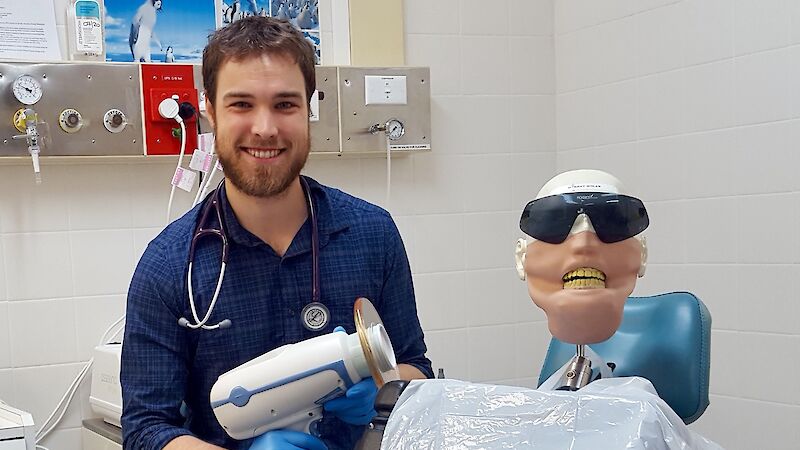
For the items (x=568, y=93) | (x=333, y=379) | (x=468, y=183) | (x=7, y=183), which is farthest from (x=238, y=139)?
(x=568, y=93)

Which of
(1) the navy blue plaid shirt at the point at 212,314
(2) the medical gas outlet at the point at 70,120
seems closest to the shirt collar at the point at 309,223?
(1) the navy blue plaid shirt at the point at 212,314

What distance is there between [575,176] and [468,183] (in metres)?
1.50

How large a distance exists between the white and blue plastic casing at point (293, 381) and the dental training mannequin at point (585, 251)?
0.30 meters

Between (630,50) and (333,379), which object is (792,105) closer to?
(630,50)

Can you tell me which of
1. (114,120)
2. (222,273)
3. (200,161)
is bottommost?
(222,273)

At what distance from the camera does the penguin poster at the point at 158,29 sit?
255 centimetres

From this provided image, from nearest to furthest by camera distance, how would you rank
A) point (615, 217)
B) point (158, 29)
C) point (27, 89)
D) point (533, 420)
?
point (533, 420), point (615, 217), point (27, 89), point (158, 29)

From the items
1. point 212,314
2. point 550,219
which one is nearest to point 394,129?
point 212,314

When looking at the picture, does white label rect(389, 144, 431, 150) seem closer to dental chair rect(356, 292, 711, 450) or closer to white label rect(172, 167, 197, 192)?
white label rect(172, 167, 197, 192)

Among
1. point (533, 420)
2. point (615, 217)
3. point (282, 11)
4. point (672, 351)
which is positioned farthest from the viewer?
point (282, 11)

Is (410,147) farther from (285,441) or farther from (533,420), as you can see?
(533,420)

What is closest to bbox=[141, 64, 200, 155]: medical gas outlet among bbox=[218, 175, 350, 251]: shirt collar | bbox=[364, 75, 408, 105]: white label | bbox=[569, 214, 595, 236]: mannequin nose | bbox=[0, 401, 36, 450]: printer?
bbox=[364, 75, 408, 105]: white label

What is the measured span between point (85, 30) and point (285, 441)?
4.85 ft

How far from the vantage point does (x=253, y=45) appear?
5.82 ft
